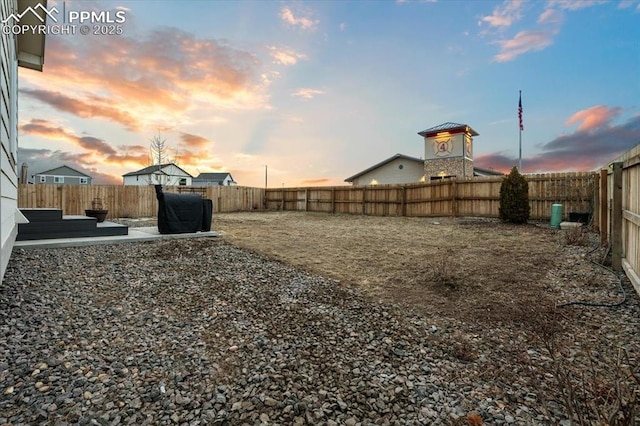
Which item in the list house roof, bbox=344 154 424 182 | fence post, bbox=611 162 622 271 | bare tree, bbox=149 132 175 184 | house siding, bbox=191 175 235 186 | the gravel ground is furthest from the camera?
house siding, bbox=191 175 235 186

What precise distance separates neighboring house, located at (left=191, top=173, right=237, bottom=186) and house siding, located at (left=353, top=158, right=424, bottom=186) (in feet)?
88.5

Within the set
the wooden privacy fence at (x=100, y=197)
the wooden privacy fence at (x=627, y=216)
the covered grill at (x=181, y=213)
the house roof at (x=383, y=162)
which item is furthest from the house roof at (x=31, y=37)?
the house roof at (x=383, y=162)

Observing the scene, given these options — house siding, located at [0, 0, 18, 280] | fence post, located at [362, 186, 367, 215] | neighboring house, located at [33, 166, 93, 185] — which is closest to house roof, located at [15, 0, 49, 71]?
house siding, located at [0, 0, 18, 280]

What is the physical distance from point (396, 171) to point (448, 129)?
4321 millimetres

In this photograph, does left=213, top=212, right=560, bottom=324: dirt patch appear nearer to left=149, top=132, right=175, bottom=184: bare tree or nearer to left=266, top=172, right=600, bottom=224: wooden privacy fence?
left=266, top=172, right=600, bottom=224: wooden privacy fence

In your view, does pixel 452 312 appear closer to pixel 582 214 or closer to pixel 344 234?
pixel 344 234

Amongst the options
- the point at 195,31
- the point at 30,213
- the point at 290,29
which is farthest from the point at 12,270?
the point at 290,29

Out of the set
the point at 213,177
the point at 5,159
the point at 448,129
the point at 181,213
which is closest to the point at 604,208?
the point at 181,213

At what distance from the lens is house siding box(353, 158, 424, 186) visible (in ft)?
69.2

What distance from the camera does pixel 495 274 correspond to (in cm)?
440

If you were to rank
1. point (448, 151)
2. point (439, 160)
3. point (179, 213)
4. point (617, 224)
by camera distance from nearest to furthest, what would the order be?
point (617, 224) → point (179, 213) → point (448, 151) → point (439, 160)

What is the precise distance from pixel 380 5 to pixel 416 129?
12686 millimetres

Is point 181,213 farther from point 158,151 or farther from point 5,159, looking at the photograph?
point 158,151

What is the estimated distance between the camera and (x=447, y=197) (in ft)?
41.7
